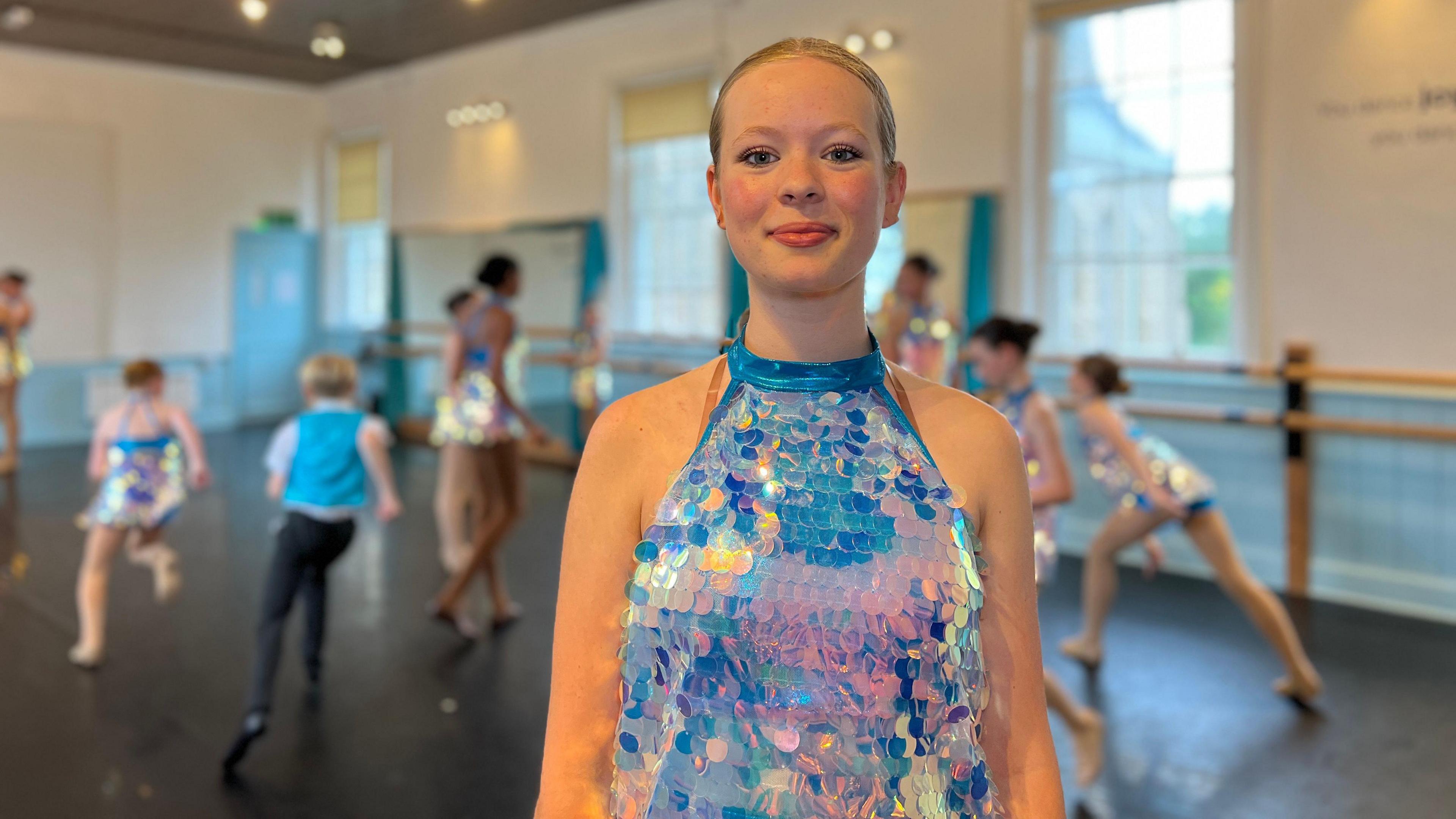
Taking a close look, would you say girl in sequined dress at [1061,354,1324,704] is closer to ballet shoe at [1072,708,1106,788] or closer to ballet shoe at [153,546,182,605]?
ballet shoe at [1072,708,1106,788]

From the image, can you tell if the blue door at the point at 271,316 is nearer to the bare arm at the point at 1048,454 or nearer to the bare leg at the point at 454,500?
the bare leg at the point at 454,500

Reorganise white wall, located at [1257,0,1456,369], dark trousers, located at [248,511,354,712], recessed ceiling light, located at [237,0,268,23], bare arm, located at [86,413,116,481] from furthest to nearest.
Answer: recessed ceiling light, located at [237,0,268,23], white wall, located at [1257,0,1456,369], bare arm, located at [86,413,116,481], dark trousers, located at [248,511,354,712]

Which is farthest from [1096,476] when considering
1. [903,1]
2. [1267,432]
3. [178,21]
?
[178,21]

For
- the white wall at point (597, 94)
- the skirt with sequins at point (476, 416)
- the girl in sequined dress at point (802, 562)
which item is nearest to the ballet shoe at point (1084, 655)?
the skirt with sequins at point (476, 416)

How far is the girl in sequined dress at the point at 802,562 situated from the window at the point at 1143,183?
18.0ft

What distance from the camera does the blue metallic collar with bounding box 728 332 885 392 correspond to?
102 centimetres

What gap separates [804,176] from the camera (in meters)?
0.94

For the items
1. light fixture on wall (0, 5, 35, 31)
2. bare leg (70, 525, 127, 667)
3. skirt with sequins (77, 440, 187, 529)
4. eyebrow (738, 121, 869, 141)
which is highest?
light fixture on wall (0, 5, 35, 31)

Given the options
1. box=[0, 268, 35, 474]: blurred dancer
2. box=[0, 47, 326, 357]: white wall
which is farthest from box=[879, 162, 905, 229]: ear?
box=[0, 47, 326, 357]: white wall

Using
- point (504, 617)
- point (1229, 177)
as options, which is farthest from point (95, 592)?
point (1229, 177)

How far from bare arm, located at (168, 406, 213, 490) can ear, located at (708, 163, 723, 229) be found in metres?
3.65

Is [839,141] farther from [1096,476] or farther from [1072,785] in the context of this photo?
[1096,476]

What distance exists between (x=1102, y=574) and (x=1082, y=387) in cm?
78

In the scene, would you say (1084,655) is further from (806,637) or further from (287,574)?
(806,637)
